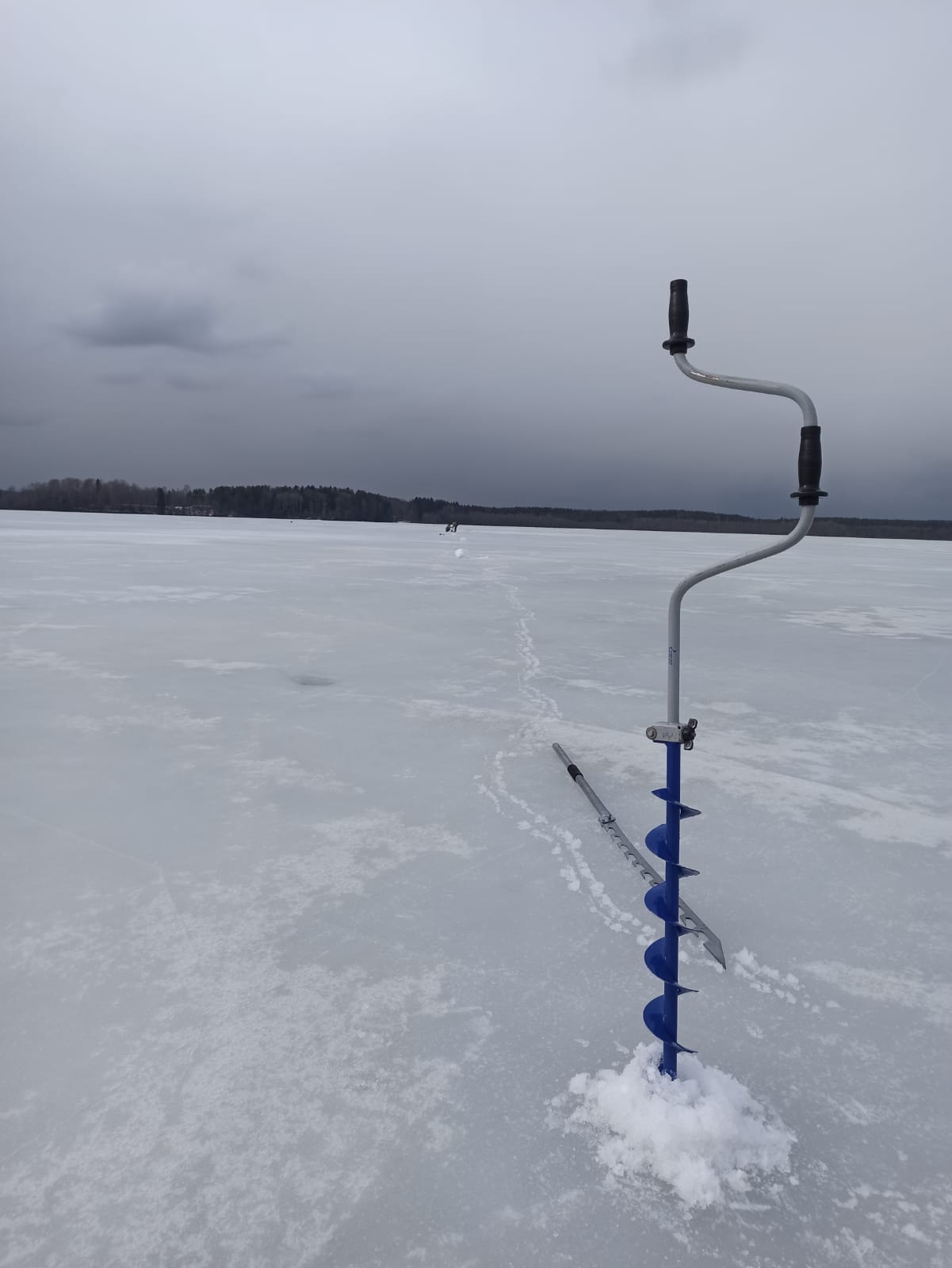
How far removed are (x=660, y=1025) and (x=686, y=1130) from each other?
0.19 meters

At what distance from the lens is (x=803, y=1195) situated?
1463mm

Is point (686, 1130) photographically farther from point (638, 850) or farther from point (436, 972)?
point (638, 850)

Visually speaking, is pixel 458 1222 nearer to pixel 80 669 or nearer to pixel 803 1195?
pixel 803 1195

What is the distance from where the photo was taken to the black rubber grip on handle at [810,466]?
58.4 inches

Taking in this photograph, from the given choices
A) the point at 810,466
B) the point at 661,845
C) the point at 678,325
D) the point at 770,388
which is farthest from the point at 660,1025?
the point at 678,325

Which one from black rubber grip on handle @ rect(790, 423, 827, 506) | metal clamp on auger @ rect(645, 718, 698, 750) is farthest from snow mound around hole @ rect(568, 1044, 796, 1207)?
black rubber grip on handle @ rect(790, 423, 827, 506)

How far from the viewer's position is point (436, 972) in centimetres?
212

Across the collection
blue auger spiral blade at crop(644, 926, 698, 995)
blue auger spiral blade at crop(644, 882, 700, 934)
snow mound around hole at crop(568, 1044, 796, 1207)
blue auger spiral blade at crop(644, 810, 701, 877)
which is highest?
blue auger spiral blade at crop(644, 810, 701, 877)

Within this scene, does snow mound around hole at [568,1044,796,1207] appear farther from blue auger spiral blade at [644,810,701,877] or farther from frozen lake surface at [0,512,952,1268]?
blue auger spiral blade at [644,810,701,877]

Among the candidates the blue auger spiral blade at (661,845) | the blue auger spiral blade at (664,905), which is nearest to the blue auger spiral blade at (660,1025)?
the blue auger spiral blade at (664,905)

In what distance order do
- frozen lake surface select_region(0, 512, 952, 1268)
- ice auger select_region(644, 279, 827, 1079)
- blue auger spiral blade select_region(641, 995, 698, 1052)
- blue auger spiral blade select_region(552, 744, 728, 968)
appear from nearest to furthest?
frozen lake surface select_region(0, 512, 952, 1268) → ice auger select_region(644, 279, 827, 1079) → blue auger spiral blade select_region(641, 995, 698, 1052) → blue auger spiral blade select_region(552, 744, 728, 968)

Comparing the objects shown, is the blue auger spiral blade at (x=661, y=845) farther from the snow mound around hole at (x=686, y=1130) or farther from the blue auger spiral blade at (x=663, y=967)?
the snow mound around hole at (x=686, y=1130)

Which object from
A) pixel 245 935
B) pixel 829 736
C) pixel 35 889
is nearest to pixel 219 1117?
pixel 245 935

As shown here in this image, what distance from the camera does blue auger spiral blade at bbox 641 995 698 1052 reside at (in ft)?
5.32
